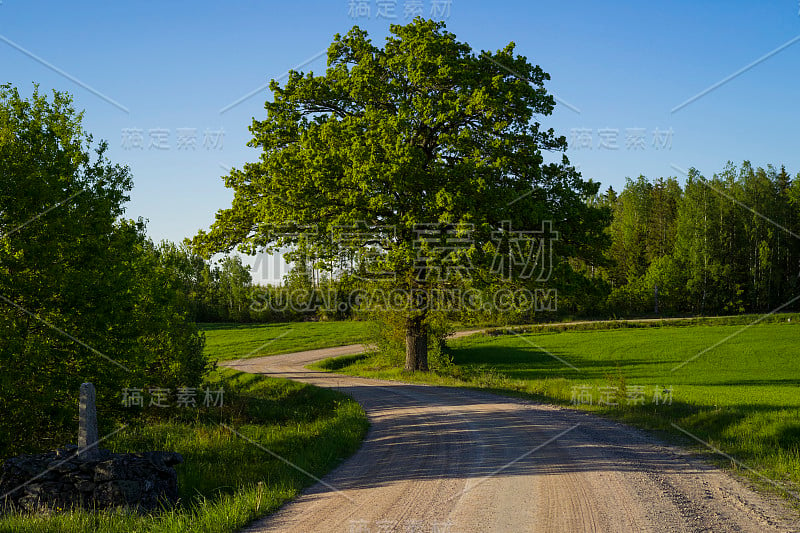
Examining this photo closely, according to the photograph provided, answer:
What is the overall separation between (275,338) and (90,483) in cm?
5631

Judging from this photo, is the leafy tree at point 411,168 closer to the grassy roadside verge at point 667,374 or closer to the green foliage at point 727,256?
the grassy roadside verge at point 667,374

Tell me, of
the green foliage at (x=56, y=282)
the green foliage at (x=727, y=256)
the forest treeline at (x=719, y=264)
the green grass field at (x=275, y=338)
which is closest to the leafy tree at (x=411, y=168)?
the green foliage at (x=56, y=282)

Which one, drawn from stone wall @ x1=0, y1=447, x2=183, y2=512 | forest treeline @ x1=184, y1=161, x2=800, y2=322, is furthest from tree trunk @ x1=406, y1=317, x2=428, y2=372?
forest treeline @ x1=184, y1=161, x2=800, y2=322

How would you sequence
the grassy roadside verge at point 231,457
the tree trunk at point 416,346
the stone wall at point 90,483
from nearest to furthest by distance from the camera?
the grassy roadside verge at point 231,457
the stone wall at point 90,483
the tree trunk at point 416,346

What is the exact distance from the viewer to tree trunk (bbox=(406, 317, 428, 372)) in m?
28.9

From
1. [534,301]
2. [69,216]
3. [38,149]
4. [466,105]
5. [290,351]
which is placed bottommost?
[290,351]

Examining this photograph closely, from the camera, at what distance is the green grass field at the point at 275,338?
182 feet

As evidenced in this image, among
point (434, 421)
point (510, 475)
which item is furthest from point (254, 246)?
point (510, 475)

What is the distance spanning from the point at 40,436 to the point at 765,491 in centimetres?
1469

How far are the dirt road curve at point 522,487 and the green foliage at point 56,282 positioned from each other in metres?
6.87

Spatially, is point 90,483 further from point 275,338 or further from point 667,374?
point 275,338

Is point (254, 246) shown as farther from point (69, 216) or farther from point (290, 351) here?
point (290, 351)

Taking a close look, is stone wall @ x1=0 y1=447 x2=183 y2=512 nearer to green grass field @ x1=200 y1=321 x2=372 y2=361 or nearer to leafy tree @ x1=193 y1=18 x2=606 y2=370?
leafy tree @ x1=193 y1=18 x2=606 y2=370

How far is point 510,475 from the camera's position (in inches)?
374
